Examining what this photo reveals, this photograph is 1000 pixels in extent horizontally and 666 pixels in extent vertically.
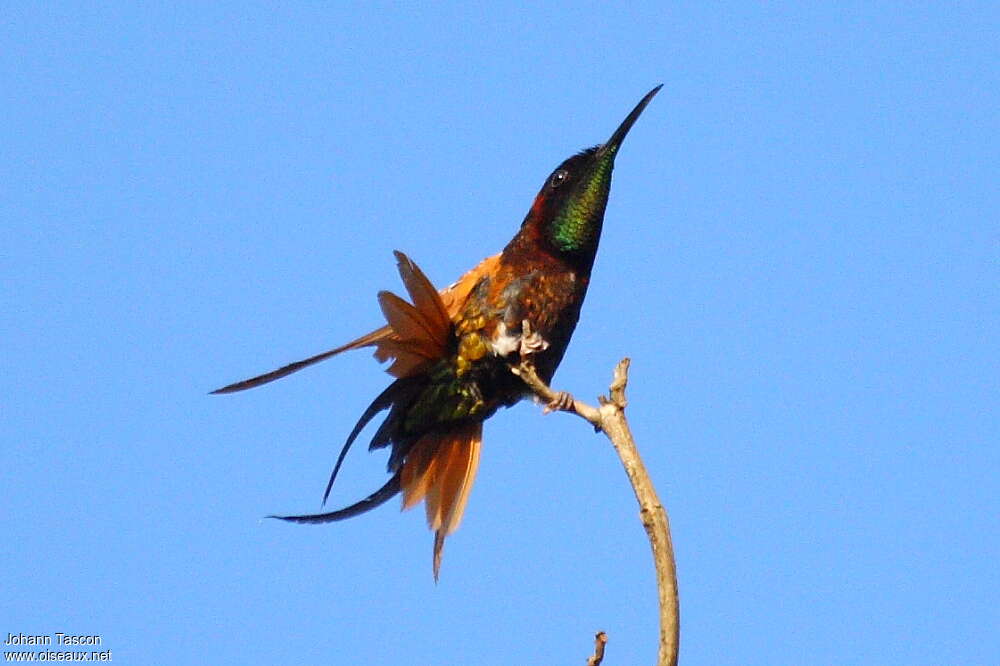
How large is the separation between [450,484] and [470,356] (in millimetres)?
806

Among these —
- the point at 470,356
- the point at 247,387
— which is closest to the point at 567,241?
the point at 470,356

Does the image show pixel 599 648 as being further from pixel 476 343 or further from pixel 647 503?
pixel 476 343

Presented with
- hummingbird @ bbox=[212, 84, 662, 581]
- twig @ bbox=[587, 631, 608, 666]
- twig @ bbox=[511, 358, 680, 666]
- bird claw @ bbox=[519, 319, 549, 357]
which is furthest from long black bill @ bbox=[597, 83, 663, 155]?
twig @ bbox=[587, 631, 608, 666]

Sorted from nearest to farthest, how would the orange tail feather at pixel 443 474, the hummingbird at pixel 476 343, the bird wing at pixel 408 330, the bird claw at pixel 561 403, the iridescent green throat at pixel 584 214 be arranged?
the bird claw at pixel 561 403 < the bird wing at pixel 408 330 < the hummingbird at pixel 476 343 < the orange tail feather at pixel 443 474 < the iridescent green throat at pixel 584 214

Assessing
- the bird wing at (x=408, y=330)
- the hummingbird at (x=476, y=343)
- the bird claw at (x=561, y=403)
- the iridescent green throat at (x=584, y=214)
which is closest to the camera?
the bird claw at (x=561, y=403)

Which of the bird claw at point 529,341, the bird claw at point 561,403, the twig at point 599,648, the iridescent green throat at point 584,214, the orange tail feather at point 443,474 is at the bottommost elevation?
the twig at point 599,648

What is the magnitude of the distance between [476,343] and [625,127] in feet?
5.55

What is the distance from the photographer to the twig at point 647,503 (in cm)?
380

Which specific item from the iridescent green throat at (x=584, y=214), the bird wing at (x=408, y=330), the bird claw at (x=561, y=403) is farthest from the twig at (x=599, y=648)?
the iridescent green throat at (x=584, y=214)

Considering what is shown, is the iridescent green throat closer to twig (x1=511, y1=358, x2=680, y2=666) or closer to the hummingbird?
the hummingbird

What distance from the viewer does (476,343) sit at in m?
6.95

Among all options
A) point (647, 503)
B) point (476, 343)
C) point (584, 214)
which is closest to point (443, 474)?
point (476, 343)

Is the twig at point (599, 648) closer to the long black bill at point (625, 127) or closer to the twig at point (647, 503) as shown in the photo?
the twig at point (647, 503)

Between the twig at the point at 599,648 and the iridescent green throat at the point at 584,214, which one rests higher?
the iridescent green throat at the point at 584,214
